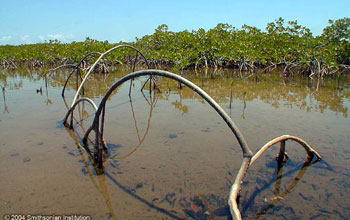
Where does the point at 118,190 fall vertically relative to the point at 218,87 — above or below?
below

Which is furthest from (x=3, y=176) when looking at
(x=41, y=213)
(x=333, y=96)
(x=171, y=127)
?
(x=333, y=96)

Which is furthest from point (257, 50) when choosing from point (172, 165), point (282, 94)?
point (172, 165)

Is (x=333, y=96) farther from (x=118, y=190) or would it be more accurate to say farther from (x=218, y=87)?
(x=118, y=190)

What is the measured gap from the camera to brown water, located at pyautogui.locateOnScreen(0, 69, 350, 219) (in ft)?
8.29

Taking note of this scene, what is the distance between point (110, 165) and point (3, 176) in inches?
47.3

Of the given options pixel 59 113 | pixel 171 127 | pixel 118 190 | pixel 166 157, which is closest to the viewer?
pixel 118 190

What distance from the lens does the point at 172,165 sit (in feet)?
11.0

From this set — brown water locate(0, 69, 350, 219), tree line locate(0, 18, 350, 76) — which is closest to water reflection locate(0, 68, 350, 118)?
brown water locate(0, 69, 350, 219)

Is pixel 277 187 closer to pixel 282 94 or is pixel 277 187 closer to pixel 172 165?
pixel 172 165

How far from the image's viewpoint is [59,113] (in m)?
5.72

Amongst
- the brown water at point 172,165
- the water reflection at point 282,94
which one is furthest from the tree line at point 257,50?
the brown water at point 172,165

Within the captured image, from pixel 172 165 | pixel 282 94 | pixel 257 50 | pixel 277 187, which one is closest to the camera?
pixel 277 187

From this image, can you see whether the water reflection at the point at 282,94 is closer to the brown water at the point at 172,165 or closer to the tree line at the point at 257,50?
the brown water at the point at 172,165

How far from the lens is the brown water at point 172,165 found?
8.29ft
